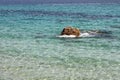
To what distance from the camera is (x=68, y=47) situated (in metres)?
36.6

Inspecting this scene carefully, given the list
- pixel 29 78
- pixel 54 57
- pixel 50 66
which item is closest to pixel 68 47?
pixel 54 57

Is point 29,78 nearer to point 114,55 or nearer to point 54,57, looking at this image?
point 54,57

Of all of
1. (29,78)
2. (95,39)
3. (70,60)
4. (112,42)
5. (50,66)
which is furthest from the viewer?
(95,39)

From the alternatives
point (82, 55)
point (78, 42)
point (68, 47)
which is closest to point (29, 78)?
point (82, 55)

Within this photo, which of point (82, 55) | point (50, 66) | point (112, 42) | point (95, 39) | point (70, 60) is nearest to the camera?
point (50, 66)

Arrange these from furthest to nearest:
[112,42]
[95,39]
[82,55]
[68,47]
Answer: [95,39] < [112,42] < [68,47] < [82,55]

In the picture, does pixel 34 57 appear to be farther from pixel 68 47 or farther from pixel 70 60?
pixel 68 47

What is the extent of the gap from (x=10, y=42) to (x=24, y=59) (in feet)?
34.7

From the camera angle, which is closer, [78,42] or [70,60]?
[70,60]

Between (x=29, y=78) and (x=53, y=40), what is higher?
(x=29, y=78)

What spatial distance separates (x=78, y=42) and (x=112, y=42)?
11.1 feet

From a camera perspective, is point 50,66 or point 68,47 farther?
point 68,47

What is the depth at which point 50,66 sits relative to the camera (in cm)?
2777

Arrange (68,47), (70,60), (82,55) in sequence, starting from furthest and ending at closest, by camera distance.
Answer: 1. (68,47)
2. (82,55)
3. (70,60)
